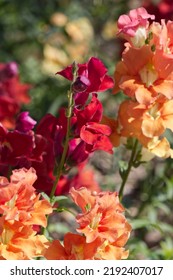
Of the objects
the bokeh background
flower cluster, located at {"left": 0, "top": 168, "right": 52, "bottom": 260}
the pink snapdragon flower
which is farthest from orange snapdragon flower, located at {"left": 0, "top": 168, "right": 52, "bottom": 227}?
the bokeh background

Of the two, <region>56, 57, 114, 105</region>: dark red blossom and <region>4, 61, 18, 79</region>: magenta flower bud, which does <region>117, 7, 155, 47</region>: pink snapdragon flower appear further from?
<region>4, 61, 18, 79</region>: magenta flower bud

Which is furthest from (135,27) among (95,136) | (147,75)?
(95,136)

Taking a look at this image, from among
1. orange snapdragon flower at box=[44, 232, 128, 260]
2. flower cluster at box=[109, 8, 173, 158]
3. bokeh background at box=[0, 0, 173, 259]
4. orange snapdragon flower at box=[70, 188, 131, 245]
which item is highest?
flower cluster at box=[109, 8, 173, 158]

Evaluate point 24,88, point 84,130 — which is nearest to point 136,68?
point 84,130

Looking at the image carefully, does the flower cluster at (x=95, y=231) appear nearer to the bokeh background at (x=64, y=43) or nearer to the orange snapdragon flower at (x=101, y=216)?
the orange snapdragon flower at (x=101, y=216)

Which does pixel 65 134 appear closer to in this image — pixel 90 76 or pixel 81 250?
pixel 90 76
